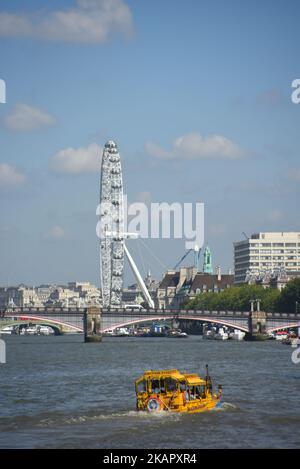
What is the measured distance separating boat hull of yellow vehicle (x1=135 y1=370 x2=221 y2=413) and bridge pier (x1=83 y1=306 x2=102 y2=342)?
97.7 metres

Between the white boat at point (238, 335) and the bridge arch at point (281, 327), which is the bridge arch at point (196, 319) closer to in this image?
the bridge arch at point (281, 327)

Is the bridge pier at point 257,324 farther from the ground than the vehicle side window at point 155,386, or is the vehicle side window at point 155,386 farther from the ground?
the bridge pier at point 257,324

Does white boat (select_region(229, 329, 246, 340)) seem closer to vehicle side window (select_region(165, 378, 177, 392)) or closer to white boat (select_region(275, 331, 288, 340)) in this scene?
white boat (select_region(275, 331, 288, 340))

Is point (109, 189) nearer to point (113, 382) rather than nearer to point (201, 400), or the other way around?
point (113, 382)

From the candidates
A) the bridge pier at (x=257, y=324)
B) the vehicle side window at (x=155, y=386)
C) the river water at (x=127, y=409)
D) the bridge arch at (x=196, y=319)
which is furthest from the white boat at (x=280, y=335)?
the vehicle side window at (x=155, y=386)

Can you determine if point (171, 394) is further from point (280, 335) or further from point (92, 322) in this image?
point (280, 335)

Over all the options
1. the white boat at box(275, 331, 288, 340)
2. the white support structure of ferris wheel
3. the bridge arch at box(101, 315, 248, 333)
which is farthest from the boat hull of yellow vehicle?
the white support structure of ferris wheel

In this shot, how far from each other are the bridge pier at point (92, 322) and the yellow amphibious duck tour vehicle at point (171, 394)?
97.7m

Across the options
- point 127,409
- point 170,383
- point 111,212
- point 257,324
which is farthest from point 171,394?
point 111,212

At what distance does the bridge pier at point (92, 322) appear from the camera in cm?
15200
